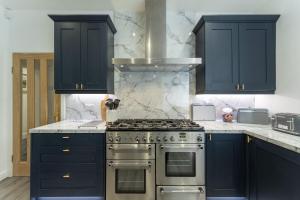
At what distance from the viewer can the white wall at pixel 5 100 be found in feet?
10.8

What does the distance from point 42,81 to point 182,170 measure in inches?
106

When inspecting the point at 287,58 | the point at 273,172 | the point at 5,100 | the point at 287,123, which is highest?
the point at 287,58

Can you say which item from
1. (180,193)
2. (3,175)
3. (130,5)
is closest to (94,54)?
(130,5)

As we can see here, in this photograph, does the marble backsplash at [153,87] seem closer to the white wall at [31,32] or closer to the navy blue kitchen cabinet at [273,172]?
the white wall at [31,32]

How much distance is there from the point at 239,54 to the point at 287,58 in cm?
59

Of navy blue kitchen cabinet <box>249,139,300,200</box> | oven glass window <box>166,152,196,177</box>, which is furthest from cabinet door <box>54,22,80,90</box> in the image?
navy blue kitchen cabinet <box>249,139,300,200</box>

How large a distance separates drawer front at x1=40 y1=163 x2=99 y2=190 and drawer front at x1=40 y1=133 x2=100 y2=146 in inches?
10.1

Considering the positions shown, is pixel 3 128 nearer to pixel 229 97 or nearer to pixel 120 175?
pixel 120 175

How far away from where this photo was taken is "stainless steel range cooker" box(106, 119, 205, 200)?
2.42m

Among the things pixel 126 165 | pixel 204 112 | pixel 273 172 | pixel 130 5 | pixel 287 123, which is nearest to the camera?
pixel 273 172

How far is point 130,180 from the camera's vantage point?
97.0 inches

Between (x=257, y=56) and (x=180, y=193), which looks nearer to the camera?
(x=180, y=193)

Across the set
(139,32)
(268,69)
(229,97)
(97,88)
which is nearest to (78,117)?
(97,88)

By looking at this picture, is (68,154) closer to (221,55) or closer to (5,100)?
(5,100)
